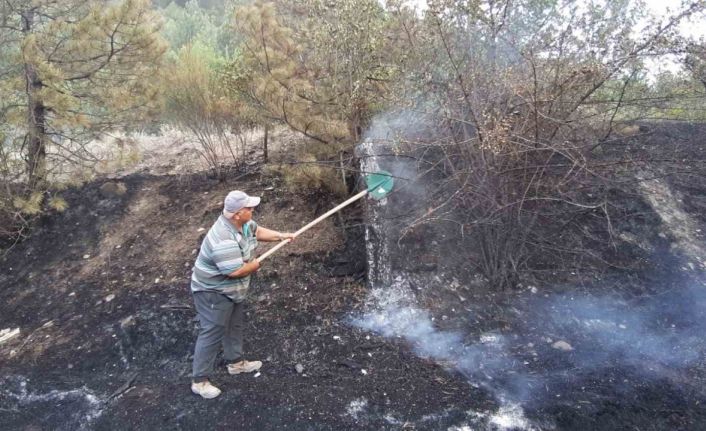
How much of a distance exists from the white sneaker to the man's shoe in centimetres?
24

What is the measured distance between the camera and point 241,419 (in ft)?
12.1

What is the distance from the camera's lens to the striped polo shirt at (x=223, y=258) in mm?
3584

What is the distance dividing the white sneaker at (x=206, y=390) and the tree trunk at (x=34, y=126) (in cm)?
444

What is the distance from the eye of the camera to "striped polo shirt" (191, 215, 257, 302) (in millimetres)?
3584

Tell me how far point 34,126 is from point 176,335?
3751mm

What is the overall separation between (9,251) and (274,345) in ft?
14.4

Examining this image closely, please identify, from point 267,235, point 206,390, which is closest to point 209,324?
point 206,390

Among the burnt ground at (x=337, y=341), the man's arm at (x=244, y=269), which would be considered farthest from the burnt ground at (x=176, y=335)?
the man's arm at (x=244, y=269)

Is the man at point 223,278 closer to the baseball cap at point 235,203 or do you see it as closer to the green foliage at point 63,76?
the baseball cap at point 235,203

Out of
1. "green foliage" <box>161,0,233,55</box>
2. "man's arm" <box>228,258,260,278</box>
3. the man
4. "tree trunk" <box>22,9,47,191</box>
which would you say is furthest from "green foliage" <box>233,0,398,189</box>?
"green foliage" <box>161,0,233,55</box>

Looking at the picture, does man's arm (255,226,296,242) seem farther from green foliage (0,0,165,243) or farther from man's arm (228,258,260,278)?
green foliage (0,0,165,243)

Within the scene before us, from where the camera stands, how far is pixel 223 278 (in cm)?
371

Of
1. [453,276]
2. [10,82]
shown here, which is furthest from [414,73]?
[10,82]

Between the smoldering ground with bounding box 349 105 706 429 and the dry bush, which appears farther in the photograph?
the dry bush
